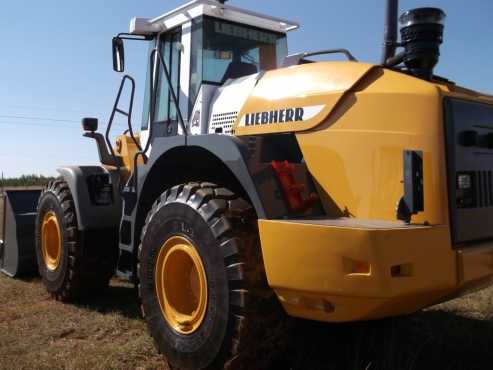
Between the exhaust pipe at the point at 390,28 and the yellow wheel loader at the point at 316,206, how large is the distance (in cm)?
37

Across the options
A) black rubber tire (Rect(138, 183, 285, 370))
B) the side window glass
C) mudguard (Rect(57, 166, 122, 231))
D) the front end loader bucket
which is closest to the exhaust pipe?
the side window glass

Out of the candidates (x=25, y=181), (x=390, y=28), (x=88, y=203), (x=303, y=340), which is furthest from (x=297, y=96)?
(x=25, y=181)

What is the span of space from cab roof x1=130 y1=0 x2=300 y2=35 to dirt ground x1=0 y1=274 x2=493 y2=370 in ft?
8.83

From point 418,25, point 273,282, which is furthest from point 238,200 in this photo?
point 418,25

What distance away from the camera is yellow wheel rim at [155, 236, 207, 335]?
3.54 m

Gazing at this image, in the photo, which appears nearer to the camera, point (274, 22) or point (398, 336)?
point (398, 336)

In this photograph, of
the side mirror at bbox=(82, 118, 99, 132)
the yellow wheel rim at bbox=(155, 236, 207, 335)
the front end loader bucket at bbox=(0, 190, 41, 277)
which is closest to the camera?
the yellow wheel rim at bbox=(155, 236, 207, 335)

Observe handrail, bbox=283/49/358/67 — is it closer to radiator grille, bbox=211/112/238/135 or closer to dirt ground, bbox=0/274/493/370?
radiator grille, bbox=211/112/238/135

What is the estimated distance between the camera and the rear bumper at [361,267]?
262 centimetres

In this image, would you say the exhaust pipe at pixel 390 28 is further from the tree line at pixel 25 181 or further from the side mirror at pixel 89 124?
the tree line at pixel 25 181

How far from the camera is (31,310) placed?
5.19m

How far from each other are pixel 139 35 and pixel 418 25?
289 centimetres

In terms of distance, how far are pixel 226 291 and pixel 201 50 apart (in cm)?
234

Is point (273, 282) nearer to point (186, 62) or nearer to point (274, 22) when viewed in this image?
point (186, 62)
